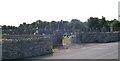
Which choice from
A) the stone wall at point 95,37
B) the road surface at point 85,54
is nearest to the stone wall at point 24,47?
the road surface at point 85,54

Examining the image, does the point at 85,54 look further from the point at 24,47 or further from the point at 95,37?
the point at 95,37

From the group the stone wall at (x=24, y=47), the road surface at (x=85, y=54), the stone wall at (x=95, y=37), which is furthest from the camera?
the stone wall at (x=95, y=37)

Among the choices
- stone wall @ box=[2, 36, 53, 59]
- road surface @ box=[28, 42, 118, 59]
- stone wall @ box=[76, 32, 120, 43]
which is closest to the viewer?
stone wall @ box=[2, 36, 53, 59]

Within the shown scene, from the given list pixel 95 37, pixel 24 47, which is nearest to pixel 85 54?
pixel 24 47

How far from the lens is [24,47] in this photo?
18781mm

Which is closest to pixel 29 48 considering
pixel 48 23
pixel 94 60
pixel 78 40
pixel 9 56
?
pixel 9 56

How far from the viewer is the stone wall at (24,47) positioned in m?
17.4

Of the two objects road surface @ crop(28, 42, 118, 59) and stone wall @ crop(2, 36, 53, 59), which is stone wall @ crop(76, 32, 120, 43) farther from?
stone wall @ crop(2, 36, 53, 59)

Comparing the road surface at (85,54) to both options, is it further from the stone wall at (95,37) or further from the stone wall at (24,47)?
the stone wall at (95,37)

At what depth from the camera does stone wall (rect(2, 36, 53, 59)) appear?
17.4 meters

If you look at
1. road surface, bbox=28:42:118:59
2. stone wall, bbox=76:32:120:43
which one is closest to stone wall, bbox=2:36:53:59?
road surface, bbox=28:42:118:59

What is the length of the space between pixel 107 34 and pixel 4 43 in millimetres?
25575

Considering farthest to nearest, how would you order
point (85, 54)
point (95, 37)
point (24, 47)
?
point (95, 37)
point (85, 54)
point (24, 47)

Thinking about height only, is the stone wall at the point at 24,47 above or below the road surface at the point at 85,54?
above
